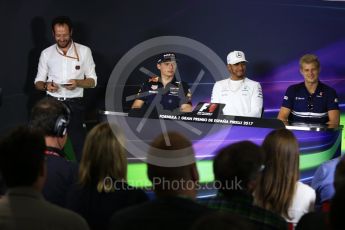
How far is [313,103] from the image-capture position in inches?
240

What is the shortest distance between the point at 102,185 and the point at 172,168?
504 mm

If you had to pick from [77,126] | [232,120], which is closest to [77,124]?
[77,126]

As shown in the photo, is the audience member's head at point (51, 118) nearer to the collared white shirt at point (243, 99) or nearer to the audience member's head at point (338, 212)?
the audience member's head at point (338, 212)

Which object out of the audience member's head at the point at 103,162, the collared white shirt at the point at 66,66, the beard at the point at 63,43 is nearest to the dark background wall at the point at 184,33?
the collared white shirt at the point at 66,66

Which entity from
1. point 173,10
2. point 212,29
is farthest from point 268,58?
point 173,10

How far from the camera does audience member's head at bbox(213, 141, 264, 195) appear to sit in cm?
256

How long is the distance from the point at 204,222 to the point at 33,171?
923 millimetres

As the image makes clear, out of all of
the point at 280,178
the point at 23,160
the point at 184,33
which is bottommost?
the point at 280,178

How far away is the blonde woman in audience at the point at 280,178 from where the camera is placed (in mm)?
3113

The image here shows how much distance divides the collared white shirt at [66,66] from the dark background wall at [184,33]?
2.00 feet

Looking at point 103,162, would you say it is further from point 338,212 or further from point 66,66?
point 66,66

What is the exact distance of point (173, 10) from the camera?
750cm

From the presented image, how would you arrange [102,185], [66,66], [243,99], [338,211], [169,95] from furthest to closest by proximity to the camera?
1. [66,66]
2. [169,95]
3. [243,99]
4. [102,185]
5. [338,211]

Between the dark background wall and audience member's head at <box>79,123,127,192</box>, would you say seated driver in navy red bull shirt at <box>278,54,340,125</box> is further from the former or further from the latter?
audience member's head at <box>79,123,127,192</box>
